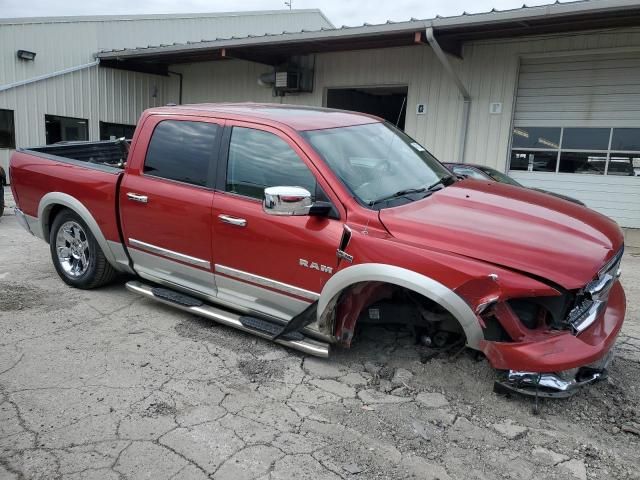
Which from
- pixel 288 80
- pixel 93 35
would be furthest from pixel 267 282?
pixel 93 35

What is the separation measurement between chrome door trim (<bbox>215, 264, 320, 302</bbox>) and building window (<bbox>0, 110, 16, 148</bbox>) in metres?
13.3

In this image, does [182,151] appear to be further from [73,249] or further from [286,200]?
[73,249]

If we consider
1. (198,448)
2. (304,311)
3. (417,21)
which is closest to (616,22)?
(417,21)

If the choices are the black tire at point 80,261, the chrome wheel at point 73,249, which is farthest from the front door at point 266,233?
the chrome wheel at point 73,249

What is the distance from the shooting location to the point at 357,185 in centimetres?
352

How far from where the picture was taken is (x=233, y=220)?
3764mm

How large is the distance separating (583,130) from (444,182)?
8.75m

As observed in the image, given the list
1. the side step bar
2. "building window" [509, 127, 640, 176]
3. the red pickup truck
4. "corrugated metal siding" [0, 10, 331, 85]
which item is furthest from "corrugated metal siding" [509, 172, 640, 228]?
"corrugated metal siding" [0, 10, 331, 85]

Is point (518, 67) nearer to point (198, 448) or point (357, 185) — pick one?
point (357, 185)

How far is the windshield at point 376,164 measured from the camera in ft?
11.6

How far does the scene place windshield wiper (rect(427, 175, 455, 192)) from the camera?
3.84 m

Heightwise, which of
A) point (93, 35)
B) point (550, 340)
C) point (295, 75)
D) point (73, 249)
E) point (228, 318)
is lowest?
point (228, 318)

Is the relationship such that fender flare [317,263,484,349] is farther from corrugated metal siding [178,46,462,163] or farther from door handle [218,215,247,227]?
corrugated metal siding [178,46,462,163]

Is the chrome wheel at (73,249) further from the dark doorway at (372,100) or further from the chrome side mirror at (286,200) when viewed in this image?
the dark doorway at (372,100)
